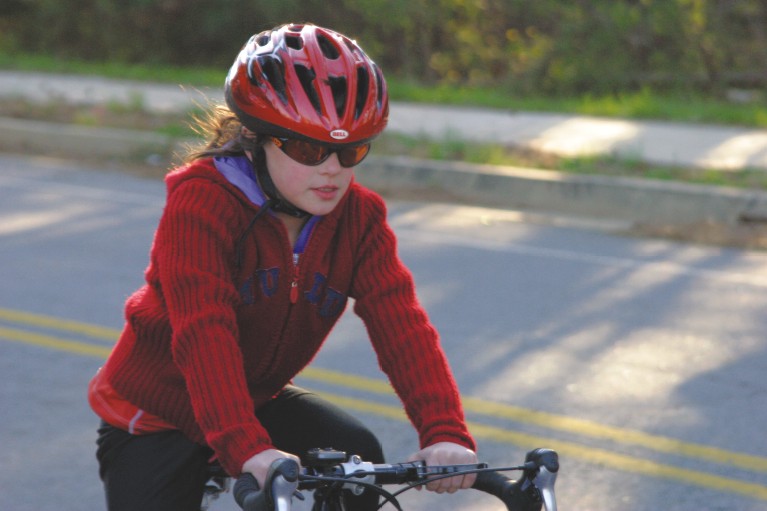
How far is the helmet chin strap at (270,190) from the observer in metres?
2.69

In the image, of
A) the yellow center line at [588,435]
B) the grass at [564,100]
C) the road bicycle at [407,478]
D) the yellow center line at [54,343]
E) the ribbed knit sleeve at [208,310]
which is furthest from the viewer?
the grass at [564,100]

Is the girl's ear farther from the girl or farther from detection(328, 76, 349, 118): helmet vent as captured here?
detection(328, 76, 349, 118): helmet vent

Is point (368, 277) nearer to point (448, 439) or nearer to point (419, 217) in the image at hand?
point (448, 439)

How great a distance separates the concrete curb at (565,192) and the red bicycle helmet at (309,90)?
6.69m

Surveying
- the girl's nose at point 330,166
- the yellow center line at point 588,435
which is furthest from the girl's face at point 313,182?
the yellow center line at point 588,435

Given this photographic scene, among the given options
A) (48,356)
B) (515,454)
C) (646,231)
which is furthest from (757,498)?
(646,231)

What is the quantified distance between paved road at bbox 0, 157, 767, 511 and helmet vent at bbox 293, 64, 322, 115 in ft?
7.08

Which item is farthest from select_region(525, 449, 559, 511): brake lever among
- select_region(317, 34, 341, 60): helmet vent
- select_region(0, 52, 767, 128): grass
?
select_region(0, 52, 767, 128): grass

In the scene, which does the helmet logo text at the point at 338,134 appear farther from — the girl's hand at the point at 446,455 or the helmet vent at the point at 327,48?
the girl's hand at the point at 446,455

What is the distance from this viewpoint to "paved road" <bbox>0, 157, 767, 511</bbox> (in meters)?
4.64

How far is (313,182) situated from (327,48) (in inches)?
11.5

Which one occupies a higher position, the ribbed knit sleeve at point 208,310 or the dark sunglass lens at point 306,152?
the dark sunglass lens at point 306,152

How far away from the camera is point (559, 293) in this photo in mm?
7051

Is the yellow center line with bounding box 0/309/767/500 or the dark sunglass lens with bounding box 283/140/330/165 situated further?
the yellow center line with bounding box 0/309/767/500
